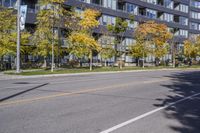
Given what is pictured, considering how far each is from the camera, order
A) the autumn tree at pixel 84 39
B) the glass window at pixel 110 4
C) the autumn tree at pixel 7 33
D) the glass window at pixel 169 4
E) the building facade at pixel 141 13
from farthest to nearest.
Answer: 1. the glass window at pixel 169 4
2. the glass window at pixel 110 4
3. the building facade at pixel 141 13
4. the autumn tree at pixel 84 39
5. the autumn tree at pixel 7 33

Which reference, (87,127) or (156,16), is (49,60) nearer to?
(156,16)

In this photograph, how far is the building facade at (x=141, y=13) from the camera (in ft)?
202

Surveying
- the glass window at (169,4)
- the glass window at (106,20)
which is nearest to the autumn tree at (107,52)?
the glass window at (106,20)

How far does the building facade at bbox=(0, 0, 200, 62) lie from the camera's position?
61.7m

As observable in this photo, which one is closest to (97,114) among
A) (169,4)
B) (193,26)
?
(169,4)

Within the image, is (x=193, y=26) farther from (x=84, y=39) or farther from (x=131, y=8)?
(x=84, y=39)

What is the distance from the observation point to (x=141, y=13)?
8344cm

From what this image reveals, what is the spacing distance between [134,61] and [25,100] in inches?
2622

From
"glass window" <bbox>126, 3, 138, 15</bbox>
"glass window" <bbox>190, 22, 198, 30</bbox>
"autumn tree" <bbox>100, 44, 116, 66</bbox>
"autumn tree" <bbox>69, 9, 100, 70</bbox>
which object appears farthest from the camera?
"glass window" <bbox>190, 22, 198, 30</bbox>

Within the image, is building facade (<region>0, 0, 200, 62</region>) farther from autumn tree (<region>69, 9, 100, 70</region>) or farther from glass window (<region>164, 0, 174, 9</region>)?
autumn tree (<region>69, 9, 100, 70</region>)

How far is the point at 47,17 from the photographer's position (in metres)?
41.5

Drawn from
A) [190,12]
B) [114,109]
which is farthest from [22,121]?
[190,12]

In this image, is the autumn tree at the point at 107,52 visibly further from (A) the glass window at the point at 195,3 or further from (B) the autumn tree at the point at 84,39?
(A) the glass window at the point at 195,3

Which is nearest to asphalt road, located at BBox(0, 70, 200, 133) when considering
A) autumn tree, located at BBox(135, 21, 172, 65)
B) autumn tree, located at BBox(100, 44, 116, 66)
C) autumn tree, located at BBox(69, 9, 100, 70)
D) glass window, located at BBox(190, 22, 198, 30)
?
autumn tree, located at BBox(69, 9, 100, 70)
